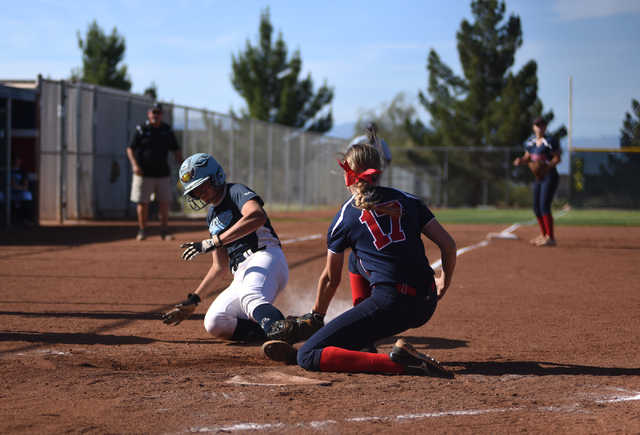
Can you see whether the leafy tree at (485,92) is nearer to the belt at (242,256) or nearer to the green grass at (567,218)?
the green grass at (567,218)

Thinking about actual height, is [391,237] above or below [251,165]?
below

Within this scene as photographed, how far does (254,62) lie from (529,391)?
128 ft

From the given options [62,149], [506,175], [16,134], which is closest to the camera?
[62,149]

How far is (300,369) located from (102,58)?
37321 millimetres

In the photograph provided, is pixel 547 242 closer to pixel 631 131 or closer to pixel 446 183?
pixel 631 131

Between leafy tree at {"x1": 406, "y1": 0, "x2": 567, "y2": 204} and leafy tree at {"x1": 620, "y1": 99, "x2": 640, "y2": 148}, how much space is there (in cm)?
947

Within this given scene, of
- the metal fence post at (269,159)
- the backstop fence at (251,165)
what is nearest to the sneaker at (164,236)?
the backstop fence at (251,165)

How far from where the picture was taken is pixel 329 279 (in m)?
3.80

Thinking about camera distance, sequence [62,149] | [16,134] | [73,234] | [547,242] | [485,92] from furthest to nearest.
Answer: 1. [485,92]
2. [16,134]
3. [62,149]
4. [73,234]
5. [547,242]

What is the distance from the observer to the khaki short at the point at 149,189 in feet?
35.2

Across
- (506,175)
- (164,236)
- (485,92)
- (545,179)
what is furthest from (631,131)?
(164,236)

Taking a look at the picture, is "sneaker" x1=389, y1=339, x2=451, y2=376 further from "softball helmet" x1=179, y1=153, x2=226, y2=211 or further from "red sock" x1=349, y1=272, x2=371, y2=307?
"softball helmet" x1=179, y1=153, x2=226, y2=211

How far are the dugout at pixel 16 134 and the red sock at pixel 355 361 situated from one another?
39.2 feet

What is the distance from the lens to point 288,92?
130ft
